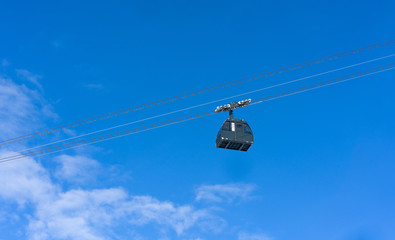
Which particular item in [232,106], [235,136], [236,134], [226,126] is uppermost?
[232,106]

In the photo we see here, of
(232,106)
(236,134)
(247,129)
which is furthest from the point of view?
(232,106)

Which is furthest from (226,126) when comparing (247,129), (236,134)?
(247,129)

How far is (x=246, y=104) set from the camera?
23.8 m

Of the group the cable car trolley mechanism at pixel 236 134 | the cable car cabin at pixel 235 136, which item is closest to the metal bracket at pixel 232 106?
the cable car trolley mechanism at pixel 236 134

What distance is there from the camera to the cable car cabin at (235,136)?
73.5 ft

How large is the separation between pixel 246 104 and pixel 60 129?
1251 cm

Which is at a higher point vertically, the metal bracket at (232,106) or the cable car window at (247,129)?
the metal bracket at (232,106)

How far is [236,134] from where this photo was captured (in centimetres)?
2266

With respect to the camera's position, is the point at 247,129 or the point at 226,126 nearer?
the point at 226,126

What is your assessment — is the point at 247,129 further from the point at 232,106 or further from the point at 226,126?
the point at 232,106

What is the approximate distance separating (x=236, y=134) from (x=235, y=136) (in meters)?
0.17

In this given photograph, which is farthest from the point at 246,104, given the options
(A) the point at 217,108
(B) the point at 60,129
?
(B) the point at 60,129

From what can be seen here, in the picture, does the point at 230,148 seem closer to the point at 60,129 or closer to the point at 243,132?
the point at 243,132

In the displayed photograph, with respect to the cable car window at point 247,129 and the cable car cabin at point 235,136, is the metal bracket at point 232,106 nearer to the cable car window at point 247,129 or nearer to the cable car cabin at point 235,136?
the cable car cabin at point 235,136
